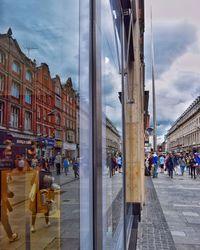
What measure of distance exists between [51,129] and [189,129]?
282 ft

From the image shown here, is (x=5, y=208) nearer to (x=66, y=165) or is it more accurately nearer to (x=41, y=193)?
(x=41, y=193)

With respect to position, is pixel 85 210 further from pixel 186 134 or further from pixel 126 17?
pixel 186 134

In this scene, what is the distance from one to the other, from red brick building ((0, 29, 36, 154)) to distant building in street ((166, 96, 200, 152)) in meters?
67.2

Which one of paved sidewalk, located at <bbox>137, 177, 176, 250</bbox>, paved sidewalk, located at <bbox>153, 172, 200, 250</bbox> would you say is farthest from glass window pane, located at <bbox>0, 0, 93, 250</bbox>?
paved sidewalk, located at <bbox>153, 172, 200, 250</bbox>

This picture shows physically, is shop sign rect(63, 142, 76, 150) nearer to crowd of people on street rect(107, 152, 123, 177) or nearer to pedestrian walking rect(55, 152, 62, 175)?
pedestrian walking rect(55, 152, 62, 175)

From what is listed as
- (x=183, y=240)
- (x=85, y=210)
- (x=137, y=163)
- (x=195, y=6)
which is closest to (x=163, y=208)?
(x=137, y=163)

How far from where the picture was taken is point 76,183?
1403mm

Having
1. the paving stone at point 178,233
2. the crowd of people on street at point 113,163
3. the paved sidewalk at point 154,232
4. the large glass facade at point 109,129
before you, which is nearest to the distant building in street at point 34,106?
the large glass facade at point 109,129

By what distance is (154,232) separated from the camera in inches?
217

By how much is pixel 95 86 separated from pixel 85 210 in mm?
660

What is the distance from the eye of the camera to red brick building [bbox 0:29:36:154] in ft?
2.92

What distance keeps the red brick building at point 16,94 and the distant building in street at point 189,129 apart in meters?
67.2

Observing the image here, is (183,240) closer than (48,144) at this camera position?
No

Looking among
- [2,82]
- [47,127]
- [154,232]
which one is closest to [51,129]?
[47,127]
